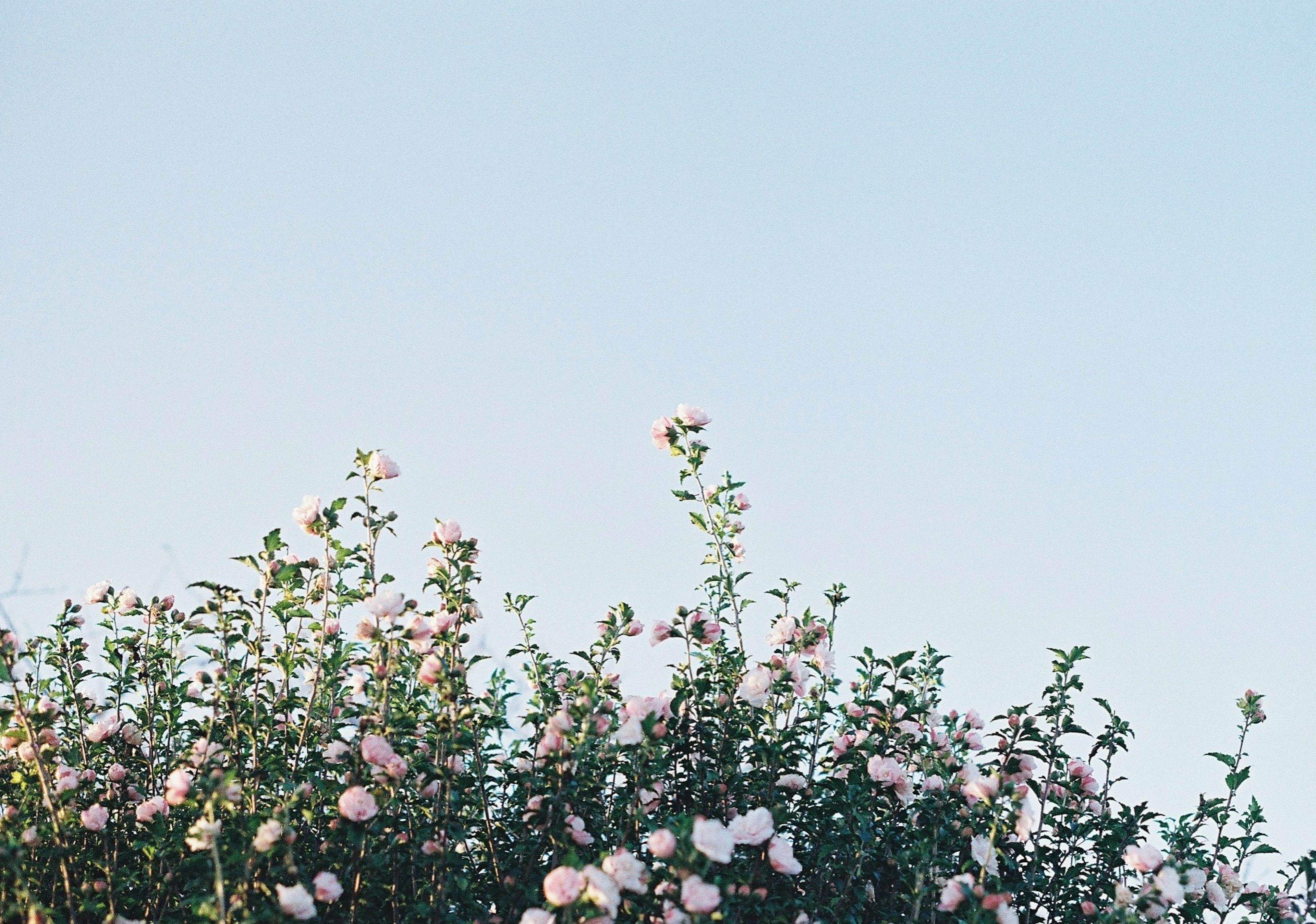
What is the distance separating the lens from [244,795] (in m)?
3.98

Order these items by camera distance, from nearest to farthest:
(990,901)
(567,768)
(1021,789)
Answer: (990,901) < (567,768) < (1021,789)

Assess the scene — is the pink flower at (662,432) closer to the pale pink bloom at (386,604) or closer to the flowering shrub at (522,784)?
the flowering shrub at (522,784)

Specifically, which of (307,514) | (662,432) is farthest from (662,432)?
(307,514)

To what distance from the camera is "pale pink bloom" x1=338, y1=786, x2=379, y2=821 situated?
353 centimetres

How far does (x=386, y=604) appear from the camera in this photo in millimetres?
3775

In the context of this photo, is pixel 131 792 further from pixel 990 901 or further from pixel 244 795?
pixel 990 901

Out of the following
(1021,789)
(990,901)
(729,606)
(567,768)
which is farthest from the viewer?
(729,606)

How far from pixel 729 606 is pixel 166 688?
90.8 inches

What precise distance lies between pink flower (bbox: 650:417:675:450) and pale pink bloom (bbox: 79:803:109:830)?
2.55m

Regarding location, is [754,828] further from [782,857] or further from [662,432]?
[662,432]

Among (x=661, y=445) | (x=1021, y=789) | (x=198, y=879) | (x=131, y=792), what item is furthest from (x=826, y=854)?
(x=131, y=792)

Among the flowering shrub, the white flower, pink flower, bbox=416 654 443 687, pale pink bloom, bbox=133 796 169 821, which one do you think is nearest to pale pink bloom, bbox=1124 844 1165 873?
the flowering shrub

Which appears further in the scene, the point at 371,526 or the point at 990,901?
the point at 371,526

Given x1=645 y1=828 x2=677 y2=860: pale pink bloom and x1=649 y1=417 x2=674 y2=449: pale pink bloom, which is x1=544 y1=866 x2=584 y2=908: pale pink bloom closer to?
x1=645 y1=828 x2=677 y2=860: pale pink bloom
